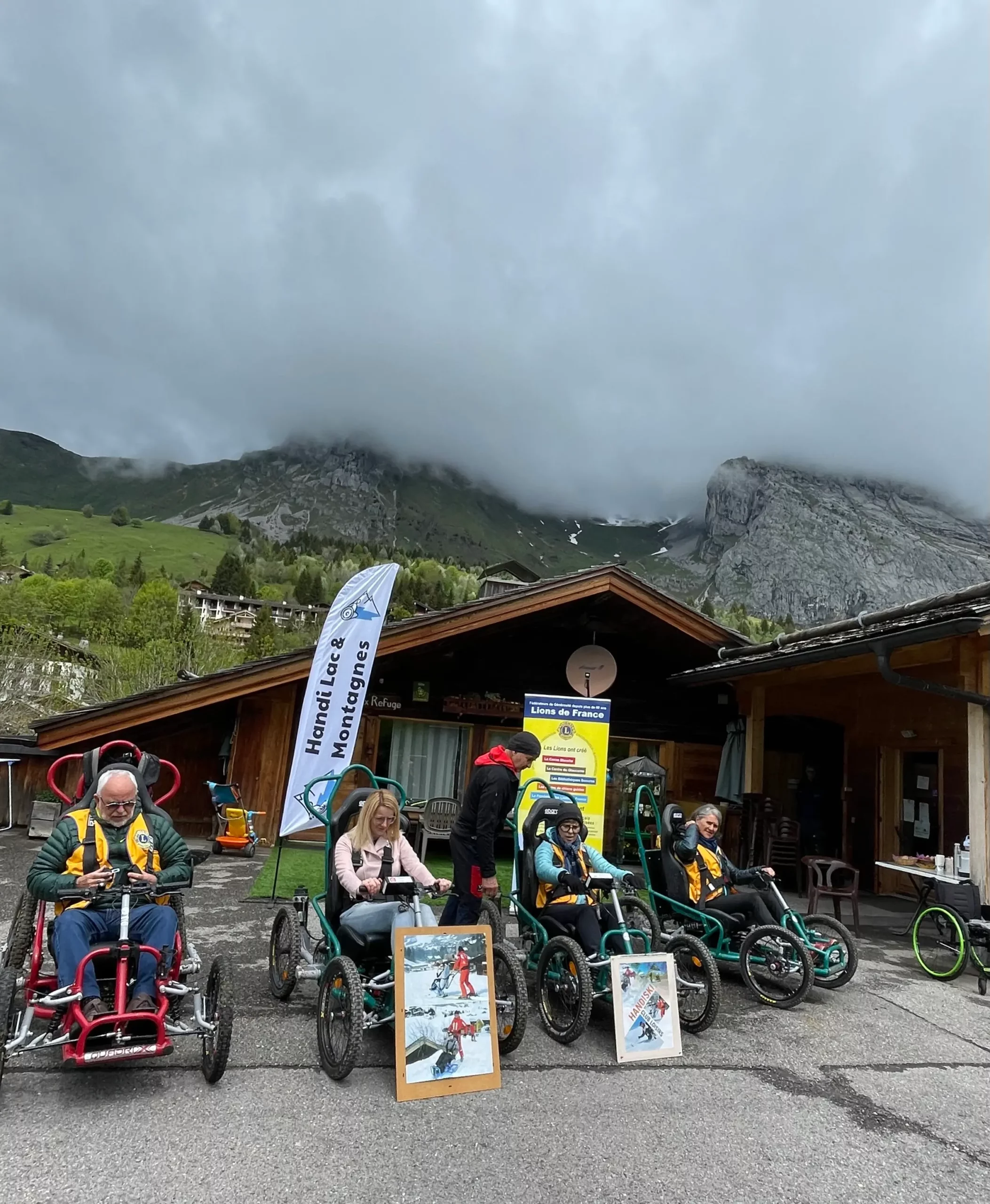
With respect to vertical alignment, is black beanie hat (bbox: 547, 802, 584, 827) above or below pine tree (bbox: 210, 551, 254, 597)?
below

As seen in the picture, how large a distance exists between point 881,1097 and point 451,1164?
6.92ft

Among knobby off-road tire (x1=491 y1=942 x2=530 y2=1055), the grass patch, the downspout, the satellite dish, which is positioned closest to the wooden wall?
the downspout

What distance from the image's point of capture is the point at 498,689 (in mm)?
10750

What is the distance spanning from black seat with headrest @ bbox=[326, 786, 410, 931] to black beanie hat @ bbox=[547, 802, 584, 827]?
3.08 ft

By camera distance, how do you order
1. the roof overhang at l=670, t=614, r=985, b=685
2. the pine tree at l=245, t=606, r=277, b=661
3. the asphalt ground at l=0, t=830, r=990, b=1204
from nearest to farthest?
the asphalt ground at l=0, t=830, r=990, b=1204 → the roof overhang at l=670, t=614, r=985, b=685 → the pine tree at l=245, t=606, r=277, b=661

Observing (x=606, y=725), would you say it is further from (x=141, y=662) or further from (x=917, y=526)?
(x=917, y=526)

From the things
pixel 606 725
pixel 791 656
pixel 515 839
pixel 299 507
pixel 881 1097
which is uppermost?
pixel 299 507

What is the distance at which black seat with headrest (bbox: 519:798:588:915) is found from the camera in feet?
15.1

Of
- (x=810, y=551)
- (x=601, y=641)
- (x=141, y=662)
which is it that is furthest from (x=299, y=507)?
(x=601, y=641)

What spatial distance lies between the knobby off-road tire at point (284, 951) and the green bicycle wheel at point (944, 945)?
4.60 metres

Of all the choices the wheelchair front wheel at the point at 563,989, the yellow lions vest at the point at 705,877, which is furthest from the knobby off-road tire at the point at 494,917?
the yellow lions vest at the point at 705,877

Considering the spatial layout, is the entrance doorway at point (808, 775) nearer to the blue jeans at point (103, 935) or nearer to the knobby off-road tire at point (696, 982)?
the knobby off-road tire at point (696, 982)

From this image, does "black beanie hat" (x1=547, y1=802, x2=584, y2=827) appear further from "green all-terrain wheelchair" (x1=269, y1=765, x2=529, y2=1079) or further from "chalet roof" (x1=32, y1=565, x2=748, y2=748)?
"chalet roof" (x1=32, y1=565, x2=748, y2=748)

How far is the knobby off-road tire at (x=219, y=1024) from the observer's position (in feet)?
10.1
